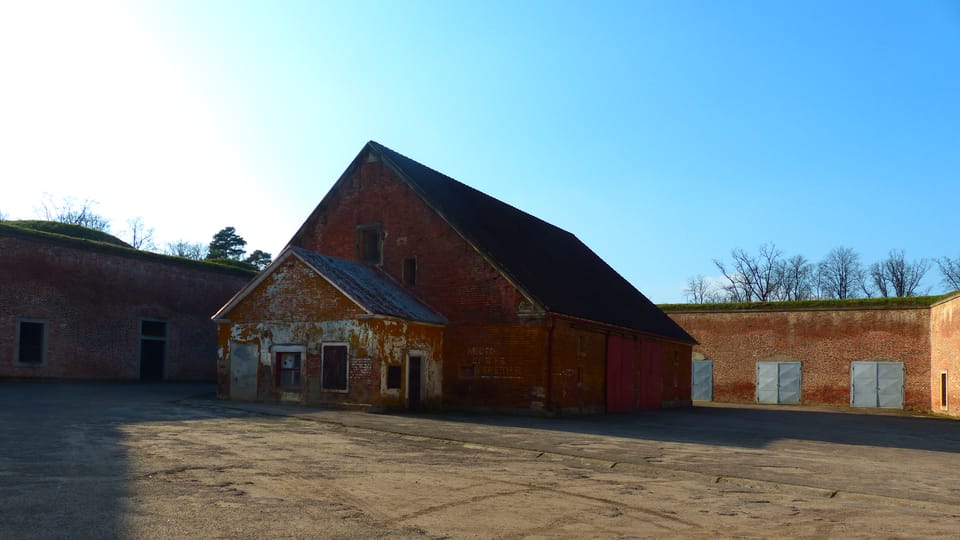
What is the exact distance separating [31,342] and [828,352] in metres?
34.8

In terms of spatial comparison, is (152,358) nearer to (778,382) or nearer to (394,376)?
(394,376)

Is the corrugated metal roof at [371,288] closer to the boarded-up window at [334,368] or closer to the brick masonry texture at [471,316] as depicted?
the brick masonry texture at [471,316]

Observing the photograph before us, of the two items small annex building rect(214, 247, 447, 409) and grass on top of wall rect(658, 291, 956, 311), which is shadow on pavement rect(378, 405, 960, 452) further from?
grass on top of wall rect(658, 291, 956, 311)

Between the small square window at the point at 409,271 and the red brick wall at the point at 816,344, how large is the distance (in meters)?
22.1

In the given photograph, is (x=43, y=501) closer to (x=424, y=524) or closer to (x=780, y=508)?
(x=424, y=524)

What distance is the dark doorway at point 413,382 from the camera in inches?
859

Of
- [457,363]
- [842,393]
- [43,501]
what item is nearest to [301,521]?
[43,501]

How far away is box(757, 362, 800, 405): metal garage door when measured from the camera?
3838cm

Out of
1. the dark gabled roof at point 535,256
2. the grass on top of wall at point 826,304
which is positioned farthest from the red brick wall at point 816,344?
the dark gabled roof at point 535,256

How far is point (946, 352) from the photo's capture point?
32312mm

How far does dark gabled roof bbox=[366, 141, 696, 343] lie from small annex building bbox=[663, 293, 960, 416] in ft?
22.6

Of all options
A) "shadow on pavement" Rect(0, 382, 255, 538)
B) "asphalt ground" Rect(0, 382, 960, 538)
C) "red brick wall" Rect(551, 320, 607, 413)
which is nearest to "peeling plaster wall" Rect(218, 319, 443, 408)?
"asphalt ground" Rect(0, 382, 960, 538)

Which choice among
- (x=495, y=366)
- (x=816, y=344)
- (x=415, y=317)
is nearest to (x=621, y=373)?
(x=495, y=366)

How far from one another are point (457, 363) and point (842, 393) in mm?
23035
